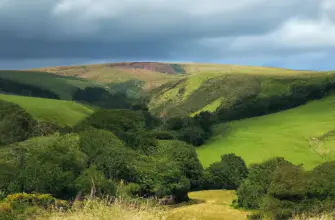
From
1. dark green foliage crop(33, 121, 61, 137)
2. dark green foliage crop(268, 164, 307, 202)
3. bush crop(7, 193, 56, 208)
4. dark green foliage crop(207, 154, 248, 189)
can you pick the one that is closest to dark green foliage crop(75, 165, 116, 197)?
bush crop(7, 193, 56, 208)

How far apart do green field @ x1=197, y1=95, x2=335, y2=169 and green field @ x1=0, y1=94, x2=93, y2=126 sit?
4121 centimetres

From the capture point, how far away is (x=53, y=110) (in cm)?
13975

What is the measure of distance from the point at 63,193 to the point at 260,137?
89223mm

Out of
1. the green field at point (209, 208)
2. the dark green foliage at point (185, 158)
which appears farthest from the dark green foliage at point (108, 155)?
the green field at point (209, 208)

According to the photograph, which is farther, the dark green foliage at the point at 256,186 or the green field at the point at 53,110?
the green field at the point at 53,110

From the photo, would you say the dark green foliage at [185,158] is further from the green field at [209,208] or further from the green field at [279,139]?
the green field at [279,139]

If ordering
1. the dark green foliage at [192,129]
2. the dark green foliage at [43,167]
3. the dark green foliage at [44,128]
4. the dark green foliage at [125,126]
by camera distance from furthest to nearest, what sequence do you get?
the dark green foliage at [192,129], the dark green foliage at [44,128], the dark green foliage at [125,126], the dark green foliage at [43,167]

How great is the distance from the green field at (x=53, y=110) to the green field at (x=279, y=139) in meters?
41.2

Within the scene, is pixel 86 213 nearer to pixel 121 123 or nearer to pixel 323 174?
pixel 323 174

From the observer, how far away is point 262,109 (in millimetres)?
198375

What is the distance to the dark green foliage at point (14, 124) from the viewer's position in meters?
102

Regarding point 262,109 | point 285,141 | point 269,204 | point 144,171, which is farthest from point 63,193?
point 262,109

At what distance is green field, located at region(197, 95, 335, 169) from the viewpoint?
13250 centimetres

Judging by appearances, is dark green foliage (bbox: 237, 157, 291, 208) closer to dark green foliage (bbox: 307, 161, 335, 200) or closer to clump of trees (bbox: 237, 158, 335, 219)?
clump of trees (bbox: 237, 158, 335, 219)
